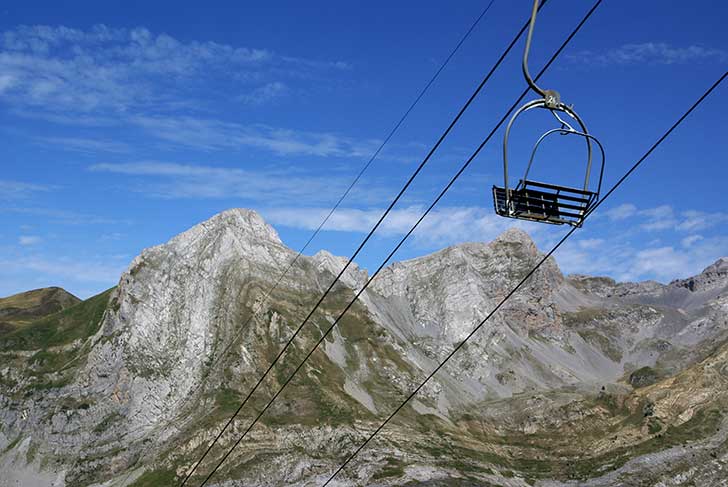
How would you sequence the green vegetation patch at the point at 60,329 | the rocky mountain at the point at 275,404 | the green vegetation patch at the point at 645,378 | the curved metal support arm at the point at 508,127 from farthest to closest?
1. the green vegetation patch at the point at 645,378
2. the green vegetation patch at the point at 60,329
3. the rocky mountain at the point at 275,404
4. the curved metal support arm at the point at 508,127

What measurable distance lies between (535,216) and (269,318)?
5926 inches

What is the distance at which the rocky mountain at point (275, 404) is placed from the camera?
128m

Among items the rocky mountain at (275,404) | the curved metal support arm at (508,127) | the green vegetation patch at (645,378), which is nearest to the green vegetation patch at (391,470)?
the rocky mountain at (275,404)

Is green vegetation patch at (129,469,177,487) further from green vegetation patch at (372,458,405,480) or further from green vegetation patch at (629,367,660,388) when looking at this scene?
green vegetation patch at (629,367,660,388)

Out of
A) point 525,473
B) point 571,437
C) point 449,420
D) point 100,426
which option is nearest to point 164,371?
point 100,426

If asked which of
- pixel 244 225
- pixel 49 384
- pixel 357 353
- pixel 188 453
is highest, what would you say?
pixel 244 225

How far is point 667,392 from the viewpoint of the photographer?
163250 mm

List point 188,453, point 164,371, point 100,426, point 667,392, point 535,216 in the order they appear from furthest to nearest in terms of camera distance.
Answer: point 667,392 < point 164,371 < point 100,426 < point 188,453 < point 535,216

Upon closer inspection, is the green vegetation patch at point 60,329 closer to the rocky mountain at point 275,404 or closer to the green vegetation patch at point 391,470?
the rocky mountain at point 275,404

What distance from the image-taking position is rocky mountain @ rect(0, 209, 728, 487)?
12838cm

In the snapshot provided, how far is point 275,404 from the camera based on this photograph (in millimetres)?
141000

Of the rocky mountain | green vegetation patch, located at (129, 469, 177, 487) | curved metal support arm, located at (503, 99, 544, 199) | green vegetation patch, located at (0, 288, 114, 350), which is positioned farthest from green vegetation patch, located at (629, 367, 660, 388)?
curved metal support arm, located at (503, 99, 544, 199)

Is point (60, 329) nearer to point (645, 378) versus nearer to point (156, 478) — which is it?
point (156, 478)

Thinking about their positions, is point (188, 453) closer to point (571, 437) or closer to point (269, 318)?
point (269, 318)
